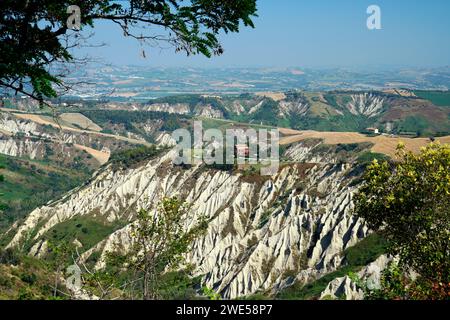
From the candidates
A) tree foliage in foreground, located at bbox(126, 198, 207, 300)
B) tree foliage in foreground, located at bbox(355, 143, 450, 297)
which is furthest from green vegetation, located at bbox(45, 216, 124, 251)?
tree foliage in foreground, located at bbox(355, 143, 450, 297)

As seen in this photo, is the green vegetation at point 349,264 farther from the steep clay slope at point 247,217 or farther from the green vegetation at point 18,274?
the green vegetation at point 18,274

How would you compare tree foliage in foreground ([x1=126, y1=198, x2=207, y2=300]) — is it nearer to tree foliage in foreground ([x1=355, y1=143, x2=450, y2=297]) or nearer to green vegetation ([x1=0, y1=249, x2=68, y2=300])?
tree foliage in foreground ([x1=355, y1=143, x2=450, y2=297])

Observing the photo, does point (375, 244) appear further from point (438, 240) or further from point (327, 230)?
point (438, 240)

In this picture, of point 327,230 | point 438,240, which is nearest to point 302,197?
point 327,230

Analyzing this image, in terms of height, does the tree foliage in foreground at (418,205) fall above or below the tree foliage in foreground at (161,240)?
above

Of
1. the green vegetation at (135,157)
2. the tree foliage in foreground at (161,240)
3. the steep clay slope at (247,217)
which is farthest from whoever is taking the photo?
the green vegetation at (135,157)

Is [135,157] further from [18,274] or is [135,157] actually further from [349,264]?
[349,264]

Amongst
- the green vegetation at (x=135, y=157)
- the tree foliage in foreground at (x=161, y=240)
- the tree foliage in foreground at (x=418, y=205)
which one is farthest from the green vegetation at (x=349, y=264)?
the green vegetation at (x=135, y=157)
